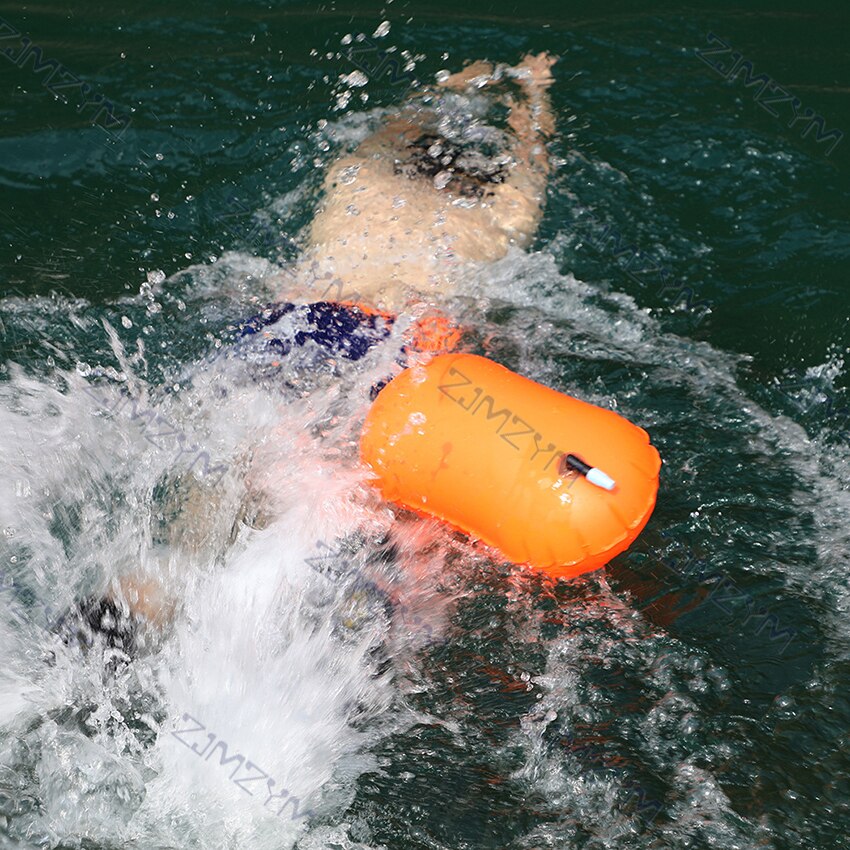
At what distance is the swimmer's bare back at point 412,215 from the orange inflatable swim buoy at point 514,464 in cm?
72

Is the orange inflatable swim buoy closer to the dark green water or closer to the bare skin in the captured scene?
the dark green water

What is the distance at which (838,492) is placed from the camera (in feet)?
11.4

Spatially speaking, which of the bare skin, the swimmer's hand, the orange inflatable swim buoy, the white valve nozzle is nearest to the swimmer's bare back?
the bare skin

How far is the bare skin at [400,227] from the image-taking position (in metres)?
3.73

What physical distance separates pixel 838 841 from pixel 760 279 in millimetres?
2286

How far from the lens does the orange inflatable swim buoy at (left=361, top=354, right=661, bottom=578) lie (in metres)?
2.93

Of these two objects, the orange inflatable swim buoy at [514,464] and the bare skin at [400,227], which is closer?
the orange inflatable swim buoy at [514,464]

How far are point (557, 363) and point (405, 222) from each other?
76 cm

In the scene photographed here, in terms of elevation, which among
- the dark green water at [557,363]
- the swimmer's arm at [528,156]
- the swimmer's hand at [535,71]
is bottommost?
the dark green water at [557,363]

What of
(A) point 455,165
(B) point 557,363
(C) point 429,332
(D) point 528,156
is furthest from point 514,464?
(D) point 528,156

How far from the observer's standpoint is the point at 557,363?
3.84 metres

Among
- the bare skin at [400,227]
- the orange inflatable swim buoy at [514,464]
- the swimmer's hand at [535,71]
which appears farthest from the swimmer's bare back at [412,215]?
the orange inflatable swim buoy at [514,464]

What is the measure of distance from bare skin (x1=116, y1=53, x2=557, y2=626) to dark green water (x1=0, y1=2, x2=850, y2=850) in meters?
0.15

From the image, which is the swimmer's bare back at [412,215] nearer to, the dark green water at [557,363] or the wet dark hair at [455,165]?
the wet dark hair at [455,165]
